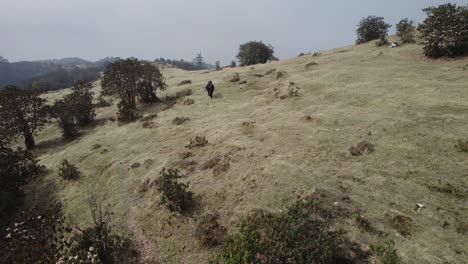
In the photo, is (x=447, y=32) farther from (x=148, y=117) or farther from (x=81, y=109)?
(x=81, y=109)

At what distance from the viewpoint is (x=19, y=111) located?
3111 cm

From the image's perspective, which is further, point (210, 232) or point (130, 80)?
point (130, 80)

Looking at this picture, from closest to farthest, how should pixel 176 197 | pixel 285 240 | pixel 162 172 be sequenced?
pixel 285 240 < pixel 176 197 < pixel 162 172

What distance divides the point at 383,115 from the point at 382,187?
8.02 m

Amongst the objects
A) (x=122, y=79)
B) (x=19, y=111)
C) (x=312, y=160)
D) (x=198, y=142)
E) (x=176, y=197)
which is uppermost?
(x=122, y=79)

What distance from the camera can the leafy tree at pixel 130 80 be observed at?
38281 mm

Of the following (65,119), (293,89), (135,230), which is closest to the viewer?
(135,230)

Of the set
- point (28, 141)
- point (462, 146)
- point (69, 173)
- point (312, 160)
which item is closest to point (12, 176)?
point (69, 173)

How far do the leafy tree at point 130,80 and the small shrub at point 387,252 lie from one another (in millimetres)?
32553

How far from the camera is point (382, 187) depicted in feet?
46.1

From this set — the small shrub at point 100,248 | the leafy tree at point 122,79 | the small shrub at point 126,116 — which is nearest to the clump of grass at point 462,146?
the small shrub at point 100,248

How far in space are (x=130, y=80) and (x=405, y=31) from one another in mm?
37579

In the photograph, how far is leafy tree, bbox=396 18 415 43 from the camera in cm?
4044

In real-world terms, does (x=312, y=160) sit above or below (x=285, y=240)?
above
